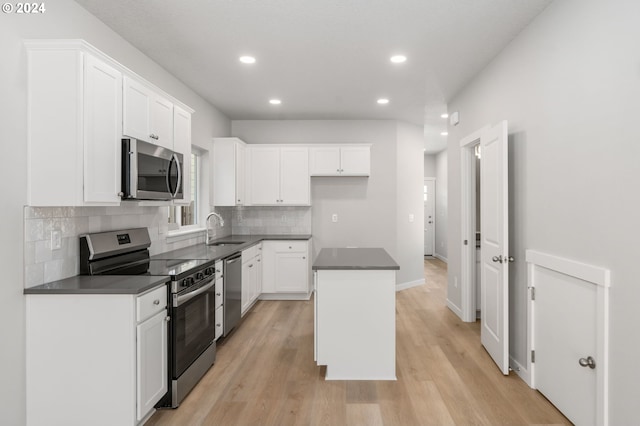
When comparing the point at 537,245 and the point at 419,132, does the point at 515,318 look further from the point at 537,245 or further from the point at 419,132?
the point at 419,132

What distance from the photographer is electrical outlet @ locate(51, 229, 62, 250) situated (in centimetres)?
230

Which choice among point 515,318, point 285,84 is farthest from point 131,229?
point 515,318

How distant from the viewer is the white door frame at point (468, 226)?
429cm

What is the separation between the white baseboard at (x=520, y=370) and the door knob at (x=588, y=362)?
27.0 inches

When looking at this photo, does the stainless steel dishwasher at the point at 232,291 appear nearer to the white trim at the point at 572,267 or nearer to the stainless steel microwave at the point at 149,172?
the stainless steel microwave at the point at 149,172

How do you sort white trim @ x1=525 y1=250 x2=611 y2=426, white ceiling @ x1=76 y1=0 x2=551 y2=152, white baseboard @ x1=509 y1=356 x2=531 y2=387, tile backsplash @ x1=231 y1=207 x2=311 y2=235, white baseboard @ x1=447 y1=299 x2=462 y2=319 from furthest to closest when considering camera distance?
1. tile backsplash @ x1=231 y1=207 x2=311 y2=235
2. white baseboard @ x1=447 y1=299 x2=462 y2=319
3. white baseboard @ x1=509 y1=356 x2=531 y2=387
4. white ceiling @ x1=76 y1=0 x2=551 y2=152
5. white trim @ x1=525 y1=250 x2=611 y2=426

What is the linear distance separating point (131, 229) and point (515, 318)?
3269 mm

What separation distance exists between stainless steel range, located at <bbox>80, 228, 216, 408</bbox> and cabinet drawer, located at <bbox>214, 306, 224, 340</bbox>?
249 mm

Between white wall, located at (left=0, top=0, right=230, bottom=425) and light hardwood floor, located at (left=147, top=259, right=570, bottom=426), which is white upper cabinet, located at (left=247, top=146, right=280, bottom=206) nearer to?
light hardwood floor, located at (left=147, top=259, right=570, bottom=426)

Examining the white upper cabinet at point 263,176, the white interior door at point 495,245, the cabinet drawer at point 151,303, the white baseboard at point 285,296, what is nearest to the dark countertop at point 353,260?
the white interior door at point 495,245

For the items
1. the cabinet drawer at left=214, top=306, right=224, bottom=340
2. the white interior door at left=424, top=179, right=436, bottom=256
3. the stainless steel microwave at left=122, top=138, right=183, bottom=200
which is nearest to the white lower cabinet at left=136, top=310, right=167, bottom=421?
the stainless steel microwave at left=122, top=138, right=183, bottom=200

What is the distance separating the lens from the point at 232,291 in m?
3.90

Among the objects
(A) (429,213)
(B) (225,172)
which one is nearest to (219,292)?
(B) (225,172)

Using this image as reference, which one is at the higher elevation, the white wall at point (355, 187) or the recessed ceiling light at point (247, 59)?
the recessed ceiling light at point (247, 59)
